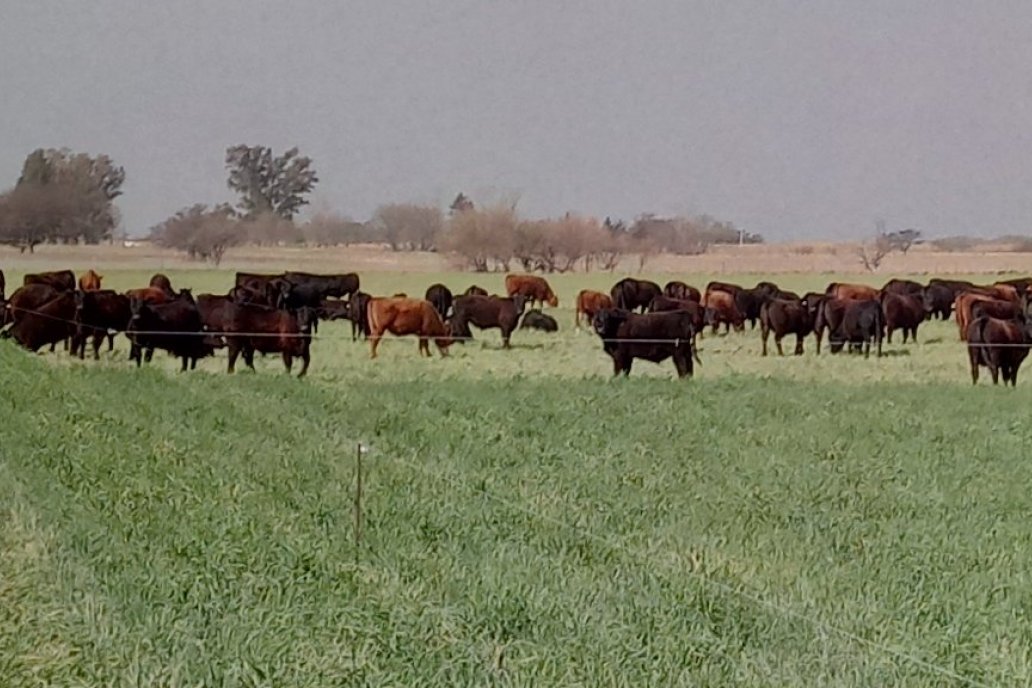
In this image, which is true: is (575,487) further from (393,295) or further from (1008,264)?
(1008,264)

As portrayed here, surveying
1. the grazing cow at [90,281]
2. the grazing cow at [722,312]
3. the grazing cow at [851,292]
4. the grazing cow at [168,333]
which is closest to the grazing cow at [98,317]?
the grazing cow at [168,333]

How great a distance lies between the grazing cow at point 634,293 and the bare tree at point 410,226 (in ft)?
7.02

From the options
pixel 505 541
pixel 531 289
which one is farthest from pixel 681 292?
pixel 505 541

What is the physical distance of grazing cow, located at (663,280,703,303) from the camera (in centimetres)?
1675

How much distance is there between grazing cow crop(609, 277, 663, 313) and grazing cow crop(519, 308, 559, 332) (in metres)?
0.83

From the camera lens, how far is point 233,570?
477 centimetres

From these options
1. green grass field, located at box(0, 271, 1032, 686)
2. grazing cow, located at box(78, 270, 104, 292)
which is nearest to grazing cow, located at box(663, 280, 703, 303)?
green grass field, located at box(0, 271, 1032, 686)

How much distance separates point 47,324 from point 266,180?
267 centimetres

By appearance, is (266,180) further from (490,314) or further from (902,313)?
(902,313)

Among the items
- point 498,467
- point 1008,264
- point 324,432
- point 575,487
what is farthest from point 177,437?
point 1008,264

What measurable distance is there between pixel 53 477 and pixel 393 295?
9680 millimetres

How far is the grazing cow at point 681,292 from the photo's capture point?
16750mm

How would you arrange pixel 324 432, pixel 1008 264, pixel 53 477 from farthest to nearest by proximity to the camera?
pixel 1008 264, pixel 324 432, pixel 53 477

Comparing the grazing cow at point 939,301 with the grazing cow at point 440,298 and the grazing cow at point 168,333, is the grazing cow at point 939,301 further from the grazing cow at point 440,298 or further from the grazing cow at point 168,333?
the grazing cow at point 168,333
